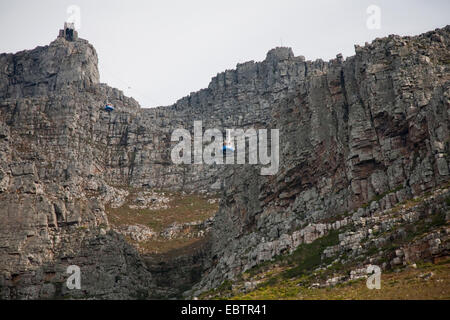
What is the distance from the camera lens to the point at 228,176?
97.1 meters

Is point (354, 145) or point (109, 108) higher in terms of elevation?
point (109, 108)

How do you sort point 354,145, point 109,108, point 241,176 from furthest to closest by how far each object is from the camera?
point 109,108, point 241,176, point 354,145

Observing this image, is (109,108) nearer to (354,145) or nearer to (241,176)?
(241,176)

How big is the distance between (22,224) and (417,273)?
5990cm

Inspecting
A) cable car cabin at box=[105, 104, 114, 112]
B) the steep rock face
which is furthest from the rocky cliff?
cable car cabin at box=[105, 104, 114, 112]

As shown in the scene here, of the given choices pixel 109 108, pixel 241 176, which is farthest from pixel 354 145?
pixel 109 108

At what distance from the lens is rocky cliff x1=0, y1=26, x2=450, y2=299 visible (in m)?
64.3

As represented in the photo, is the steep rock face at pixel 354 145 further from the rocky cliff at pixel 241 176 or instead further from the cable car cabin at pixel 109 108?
the cable car cabin at pixel 109 108

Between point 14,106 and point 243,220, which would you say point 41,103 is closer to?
point 14,106

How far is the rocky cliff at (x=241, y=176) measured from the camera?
64.3m

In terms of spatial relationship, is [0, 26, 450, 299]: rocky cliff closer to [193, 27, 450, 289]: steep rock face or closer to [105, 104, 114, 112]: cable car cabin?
[193, 27, 450, 289]: steep rock face

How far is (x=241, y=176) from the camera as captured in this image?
9169cm

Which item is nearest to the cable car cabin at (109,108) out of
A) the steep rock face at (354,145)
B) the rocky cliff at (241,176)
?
the rocky cliff at (241,176)
